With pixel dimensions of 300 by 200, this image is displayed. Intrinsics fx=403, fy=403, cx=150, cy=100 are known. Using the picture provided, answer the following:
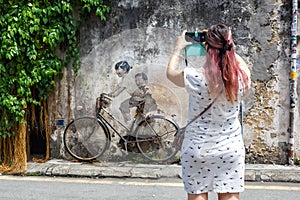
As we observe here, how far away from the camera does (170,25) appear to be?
19.6ft

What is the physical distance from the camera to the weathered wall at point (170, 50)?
582 centimetres

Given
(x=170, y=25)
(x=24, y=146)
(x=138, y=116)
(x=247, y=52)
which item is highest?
(x=170, y=25)

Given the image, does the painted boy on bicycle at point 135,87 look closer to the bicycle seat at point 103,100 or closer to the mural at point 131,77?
the mural at point 131,77

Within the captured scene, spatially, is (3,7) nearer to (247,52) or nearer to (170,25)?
(170,25)

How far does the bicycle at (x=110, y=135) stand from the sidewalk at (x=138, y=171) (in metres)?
0.26

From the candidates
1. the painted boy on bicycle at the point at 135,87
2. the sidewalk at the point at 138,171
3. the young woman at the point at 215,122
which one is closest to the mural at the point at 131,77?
the painted boy on bicycle at the point at 135,87

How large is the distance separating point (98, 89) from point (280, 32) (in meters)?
2.81

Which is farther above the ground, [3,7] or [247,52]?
[3,7]

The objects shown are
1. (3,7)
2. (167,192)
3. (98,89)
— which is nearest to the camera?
(167,192)

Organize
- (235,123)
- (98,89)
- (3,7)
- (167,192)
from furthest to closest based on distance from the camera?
(98,89)
(3,7)
(167,192)
(235,123)

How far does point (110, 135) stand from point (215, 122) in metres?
3.66

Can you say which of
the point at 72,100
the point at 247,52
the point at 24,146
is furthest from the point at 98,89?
the point at 247,52

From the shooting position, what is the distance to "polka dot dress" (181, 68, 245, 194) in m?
2.68

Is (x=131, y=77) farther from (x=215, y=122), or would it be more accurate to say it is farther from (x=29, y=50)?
(x=215, y=122)
